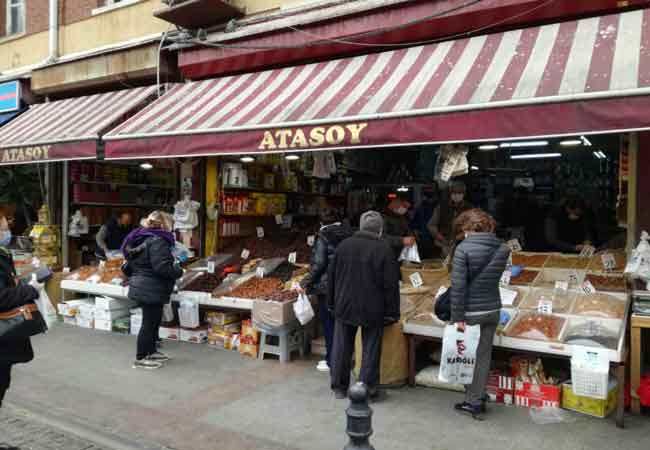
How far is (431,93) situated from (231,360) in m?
4.21

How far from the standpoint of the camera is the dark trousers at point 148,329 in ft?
21.6

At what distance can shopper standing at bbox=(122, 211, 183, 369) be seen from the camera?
647cm

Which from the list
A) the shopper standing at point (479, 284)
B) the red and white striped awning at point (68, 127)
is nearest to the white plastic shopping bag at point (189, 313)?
the red and white striped awning at point (68, 127)

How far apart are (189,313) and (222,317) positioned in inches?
20.8

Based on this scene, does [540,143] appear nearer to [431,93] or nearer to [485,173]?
[485,173]

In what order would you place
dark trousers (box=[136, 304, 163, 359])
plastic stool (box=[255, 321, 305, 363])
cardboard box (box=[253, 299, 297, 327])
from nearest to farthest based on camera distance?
1. dark trousers (box=[136, 304, 163, 359])
2. cardboard box (box=[253, 299, 297, 327])
3. plastic stool (box=[255, 321, 305, 363])

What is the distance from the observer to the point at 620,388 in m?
4.77

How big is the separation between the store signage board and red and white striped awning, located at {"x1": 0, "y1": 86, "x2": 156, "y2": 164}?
1.40 metres

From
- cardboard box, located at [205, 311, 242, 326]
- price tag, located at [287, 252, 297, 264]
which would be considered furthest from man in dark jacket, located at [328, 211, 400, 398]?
price tag, located at [287, 252, 297, 264]

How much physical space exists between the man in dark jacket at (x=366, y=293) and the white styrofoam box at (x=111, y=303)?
4.65 meters

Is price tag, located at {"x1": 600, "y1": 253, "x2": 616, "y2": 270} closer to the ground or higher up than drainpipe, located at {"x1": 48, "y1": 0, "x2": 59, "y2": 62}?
closer to the ground

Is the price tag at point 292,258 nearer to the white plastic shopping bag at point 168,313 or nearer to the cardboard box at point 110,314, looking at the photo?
the white plastic shopping bag at point 168,313

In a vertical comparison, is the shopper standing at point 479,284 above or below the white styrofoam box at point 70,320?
above

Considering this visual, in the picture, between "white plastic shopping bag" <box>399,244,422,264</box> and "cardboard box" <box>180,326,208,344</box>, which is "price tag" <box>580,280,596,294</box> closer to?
"white plastic shopping bag" <box>399,244,422,264</box>
